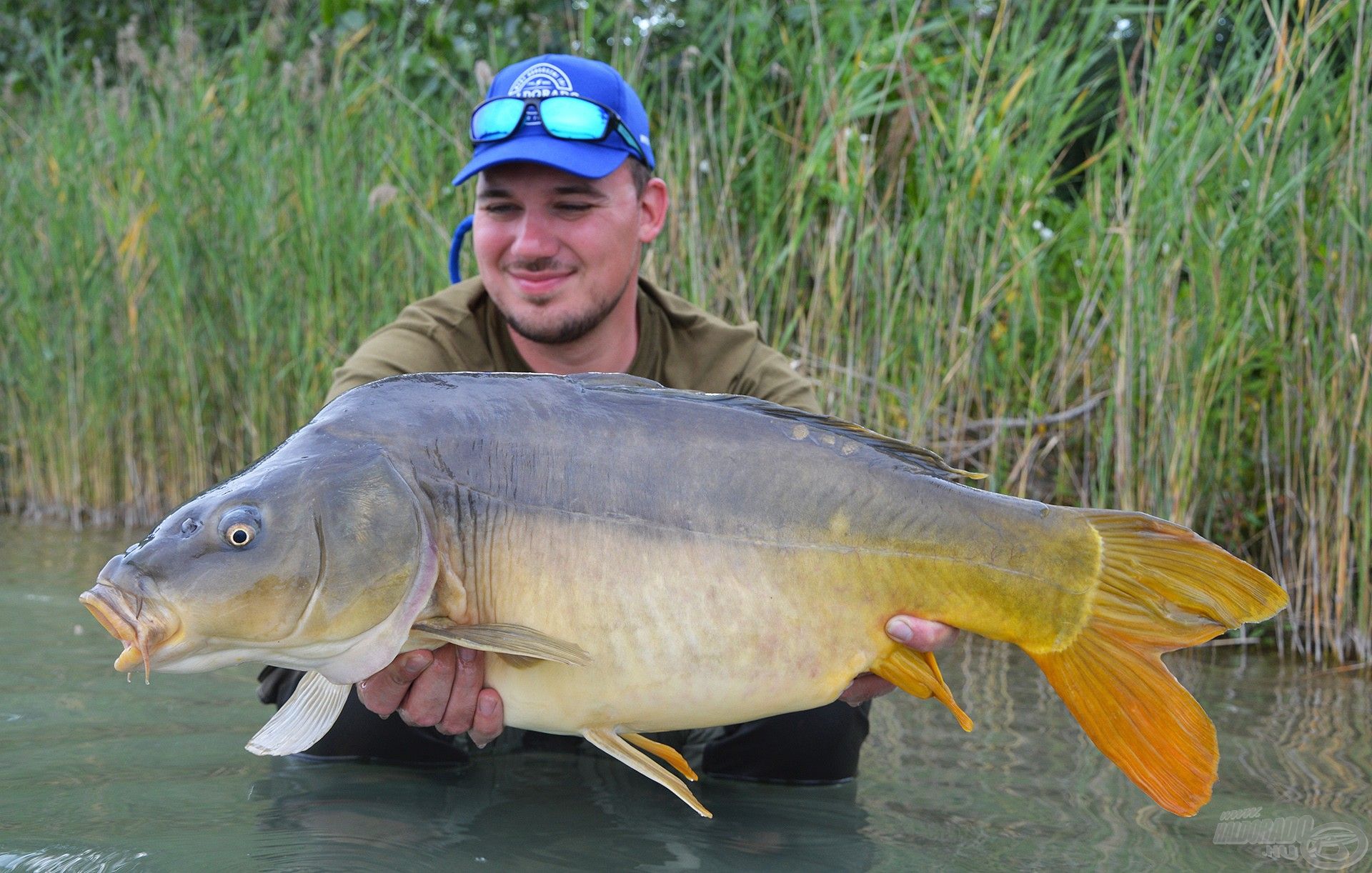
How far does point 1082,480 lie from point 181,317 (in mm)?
3391

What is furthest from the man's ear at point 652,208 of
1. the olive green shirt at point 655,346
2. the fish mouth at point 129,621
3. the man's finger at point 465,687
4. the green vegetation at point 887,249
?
the fish mouth at point 129,621

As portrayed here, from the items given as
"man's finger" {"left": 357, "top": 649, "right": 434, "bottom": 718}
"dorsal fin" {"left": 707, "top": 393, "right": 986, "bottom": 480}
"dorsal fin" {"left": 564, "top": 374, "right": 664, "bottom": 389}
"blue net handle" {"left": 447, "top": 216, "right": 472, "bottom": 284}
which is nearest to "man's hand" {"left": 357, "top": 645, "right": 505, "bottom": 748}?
"man's finger" {"left": 357, "top": 649, "right": 434, "bottom": 718}

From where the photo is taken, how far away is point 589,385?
1.85 metres

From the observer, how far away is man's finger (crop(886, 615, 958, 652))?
1.79m

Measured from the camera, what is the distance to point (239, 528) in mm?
1590

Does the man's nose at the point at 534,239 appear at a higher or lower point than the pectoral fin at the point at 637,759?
higher

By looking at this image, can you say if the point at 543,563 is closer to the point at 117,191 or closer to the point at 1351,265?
the point at 1351,265

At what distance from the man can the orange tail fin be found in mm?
742

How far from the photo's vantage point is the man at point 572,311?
248 cm

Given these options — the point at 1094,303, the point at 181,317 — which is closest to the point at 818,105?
the point at 1094,303

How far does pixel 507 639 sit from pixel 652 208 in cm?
171

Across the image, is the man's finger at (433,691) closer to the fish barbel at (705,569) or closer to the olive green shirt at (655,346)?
the fish barbel at (705,569)

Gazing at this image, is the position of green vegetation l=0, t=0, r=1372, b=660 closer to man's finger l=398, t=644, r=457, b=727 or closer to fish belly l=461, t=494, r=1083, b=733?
fish belly l=461, t=494, r=1083, b=733

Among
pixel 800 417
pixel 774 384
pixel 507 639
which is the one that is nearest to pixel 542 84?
pixel 774 384
